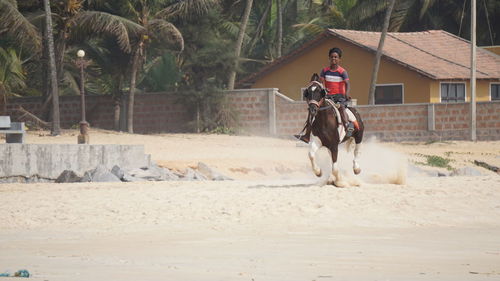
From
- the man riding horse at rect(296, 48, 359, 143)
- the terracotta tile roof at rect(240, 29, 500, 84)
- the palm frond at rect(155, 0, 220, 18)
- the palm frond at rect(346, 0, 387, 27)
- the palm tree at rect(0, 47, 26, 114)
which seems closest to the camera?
the man riding horse at rect(296, 48, 359, 143)

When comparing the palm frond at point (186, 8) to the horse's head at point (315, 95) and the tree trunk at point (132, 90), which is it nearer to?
the tree trunk at point (132, 90)

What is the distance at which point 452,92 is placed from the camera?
43188mm

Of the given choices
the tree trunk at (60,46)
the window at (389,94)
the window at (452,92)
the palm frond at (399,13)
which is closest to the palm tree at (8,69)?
the tree trunk at (60,46)

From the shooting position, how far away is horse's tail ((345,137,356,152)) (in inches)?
753

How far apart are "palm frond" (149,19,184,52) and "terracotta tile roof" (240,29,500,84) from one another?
24.1 ft

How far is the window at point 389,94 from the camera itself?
43.3 metres

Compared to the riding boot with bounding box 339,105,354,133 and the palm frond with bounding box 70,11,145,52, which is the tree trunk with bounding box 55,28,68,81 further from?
the riding boot with bounding box 339,105,354,133

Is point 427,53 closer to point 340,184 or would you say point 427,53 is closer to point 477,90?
point 477,90

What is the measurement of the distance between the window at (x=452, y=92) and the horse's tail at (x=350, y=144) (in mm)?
24306

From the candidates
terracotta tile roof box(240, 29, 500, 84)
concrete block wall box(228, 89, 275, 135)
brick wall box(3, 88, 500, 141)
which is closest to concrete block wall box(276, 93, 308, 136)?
brick wall box(3, 88, 500, 141)

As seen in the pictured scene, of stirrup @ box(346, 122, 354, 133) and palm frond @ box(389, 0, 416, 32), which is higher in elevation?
palm frond @ box(389, 0, 416, 32)

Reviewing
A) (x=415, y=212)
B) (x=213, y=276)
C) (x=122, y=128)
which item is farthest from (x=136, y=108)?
(x=213, y=276)

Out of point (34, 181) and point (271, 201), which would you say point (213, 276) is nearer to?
point (271, 201)

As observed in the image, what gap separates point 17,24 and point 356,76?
1543 cm
